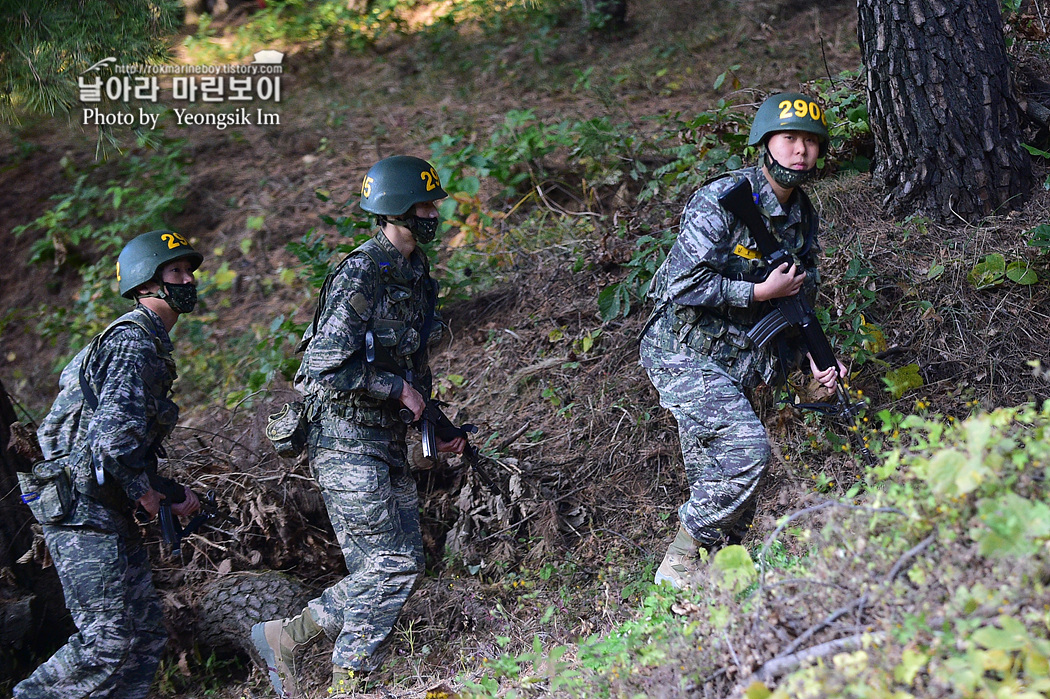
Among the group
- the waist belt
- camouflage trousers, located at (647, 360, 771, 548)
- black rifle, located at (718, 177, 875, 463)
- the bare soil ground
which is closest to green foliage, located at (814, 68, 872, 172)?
the bare soil ground

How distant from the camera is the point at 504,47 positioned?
445 inches

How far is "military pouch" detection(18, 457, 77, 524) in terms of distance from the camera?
4098mm

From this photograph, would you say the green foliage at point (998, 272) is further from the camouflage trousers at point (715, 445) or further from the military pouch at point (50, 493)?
the military pouch at point (50, 493)

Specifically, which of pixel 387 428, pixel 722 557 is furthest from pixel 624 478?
pixel 722 557

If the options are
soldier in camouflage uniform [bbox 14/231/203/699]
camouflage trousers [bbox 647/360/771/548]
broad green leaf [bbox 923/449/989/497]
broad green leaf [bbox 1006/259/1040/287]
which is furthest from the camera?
broad green leaf [bbox 1006/259/1040/287]

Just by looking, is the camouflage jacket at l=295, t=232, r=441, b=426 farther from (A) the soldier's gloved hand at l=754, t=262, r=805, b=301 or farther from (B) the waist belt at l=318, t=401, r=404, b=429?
(A) the soldier's gloved hand at l=754, t=262, r=805, b=301

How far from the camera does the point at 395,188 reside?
168 inches

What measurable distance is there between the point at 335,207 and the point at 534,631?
5665mm

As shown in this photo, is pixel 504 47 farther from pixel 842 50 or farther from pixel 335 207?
pixel 842 50

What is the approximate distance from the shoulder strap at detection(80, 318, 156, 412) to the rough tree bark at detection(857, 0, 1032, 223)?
4.52 meters

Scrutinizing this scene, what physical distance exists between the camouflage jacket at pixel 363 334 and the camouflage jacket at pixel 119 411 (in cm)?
73

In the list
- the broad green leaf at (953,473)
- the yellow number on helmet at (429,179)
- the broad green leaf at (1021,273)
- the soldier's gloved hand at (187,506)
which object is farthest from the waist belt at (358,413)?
the broad green leaf at (1021,273)

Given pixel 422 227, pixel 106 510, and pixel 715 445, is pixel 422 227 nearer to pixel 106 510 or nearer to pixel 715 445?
pixel 715 445

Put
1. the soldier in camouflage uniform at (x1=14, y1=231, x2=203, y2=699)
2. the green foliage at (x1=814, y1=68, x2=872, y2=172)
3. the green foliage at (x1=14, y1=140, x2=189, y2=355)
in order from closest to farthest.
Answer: the soldier in camouflage uniform at (x1=14, y1=231, x2=203, y2=699), the green foliage at (x1=814, y1=68, x2=872, y2=172), the green foliage at (x1=14, y1=140, x2=189, y2=355)
